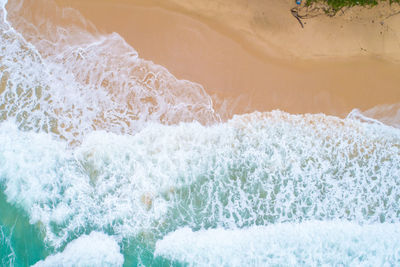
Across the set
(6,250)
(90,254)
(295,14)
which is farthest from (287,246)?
(6,250)

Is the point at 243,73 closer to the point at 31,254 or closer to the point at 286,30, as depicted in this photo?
the point at 286,30

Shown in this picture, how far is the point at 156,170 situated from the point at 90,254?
160cm

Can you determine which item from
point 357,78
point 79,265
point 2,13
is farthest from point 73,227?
point 357,78

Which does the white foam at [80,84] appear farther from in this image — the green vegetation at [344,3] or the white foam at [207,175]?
the green vegetation at [344,3]

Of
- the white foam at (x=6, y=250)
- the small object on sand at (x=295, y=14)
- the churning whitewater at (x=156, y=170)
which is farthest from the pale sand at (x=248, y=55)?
the white foam at (x=6, y=250)

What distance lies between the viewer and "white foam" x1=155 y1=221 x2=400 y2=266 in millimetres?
4977

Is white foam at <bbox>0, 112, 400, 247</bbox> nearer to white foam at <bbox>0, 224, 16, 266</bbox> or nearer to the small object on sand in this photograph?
white foam at <bbox>0, 224, 16, 266</bbox>

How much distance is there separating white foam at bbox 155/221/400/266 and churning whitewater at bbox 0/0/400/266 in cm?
2

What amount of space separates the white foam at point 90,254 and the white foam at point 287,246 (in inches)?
26.2

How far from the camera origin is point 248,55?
17.0ft

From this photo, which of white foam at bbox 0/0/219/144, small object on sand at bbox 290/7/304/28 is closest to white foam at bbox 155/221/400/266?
white foam at bbox 0/0/219/144

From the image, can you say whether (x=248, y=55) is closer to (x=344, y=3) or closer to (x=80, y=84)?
(x=344, y=3)

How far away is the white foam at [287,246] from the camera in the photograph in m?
4.98

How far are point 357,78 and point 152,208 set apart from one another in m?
3.83
